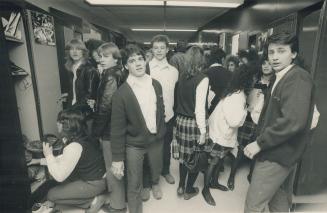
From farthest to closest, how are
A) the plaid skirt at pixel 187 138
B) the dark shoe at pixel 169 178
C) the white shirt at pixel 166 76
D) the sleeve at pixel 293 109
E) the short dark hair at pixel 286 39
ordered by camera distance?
the dark shoe at pixel 169 178 < the white shirt at pixel 166 76 < the plaid skirt at pixel 187 138 < the short dark hair at pixel 286 39 < the sleeve at pixel 293 109

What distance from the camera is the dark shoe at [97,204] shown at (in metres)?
1.86

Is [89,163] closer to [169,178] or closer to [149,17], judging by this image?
[169,178]

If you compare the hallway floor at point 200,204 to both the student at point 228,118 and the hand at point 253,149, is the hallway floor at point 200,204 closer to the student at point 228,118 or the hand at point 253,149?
the student at point 228,118

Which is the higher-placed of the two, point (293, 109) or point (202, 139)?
point (293, 109)

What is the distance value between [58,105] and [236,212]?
2310 millimetres

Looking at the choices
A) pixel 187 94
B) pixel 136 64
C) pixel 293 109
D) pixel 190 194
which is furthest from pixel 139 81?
pixel 190 194

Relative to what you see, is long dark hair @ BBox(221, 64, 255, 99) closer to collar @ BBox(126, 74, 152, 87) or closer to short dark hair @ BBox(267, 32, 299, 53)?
short dark hair @ BBox(267, 32, 299, 53)

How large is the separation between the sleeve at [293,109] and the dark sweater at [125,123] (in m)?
0.87

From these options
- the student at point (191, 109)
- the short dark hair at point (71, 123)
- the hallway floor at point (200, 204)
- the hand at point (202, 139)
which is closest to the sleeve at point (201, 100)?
the student at point (191, 109)

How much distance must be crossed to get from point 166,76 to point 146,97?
0.53 metres

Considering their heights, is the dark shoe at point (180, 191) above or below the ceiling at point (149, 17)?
below

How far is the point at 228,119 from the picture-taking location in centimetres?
189

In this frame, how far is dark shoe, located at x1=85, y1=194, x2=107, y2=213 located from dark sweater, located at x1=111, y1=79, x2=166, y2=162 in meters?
0.57

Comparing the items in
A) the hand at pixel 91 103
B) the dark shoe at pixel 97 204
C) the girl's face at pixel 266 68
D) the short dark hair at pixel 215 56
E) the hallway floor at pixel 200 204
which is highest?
the short dark hair at pixel 215 56
